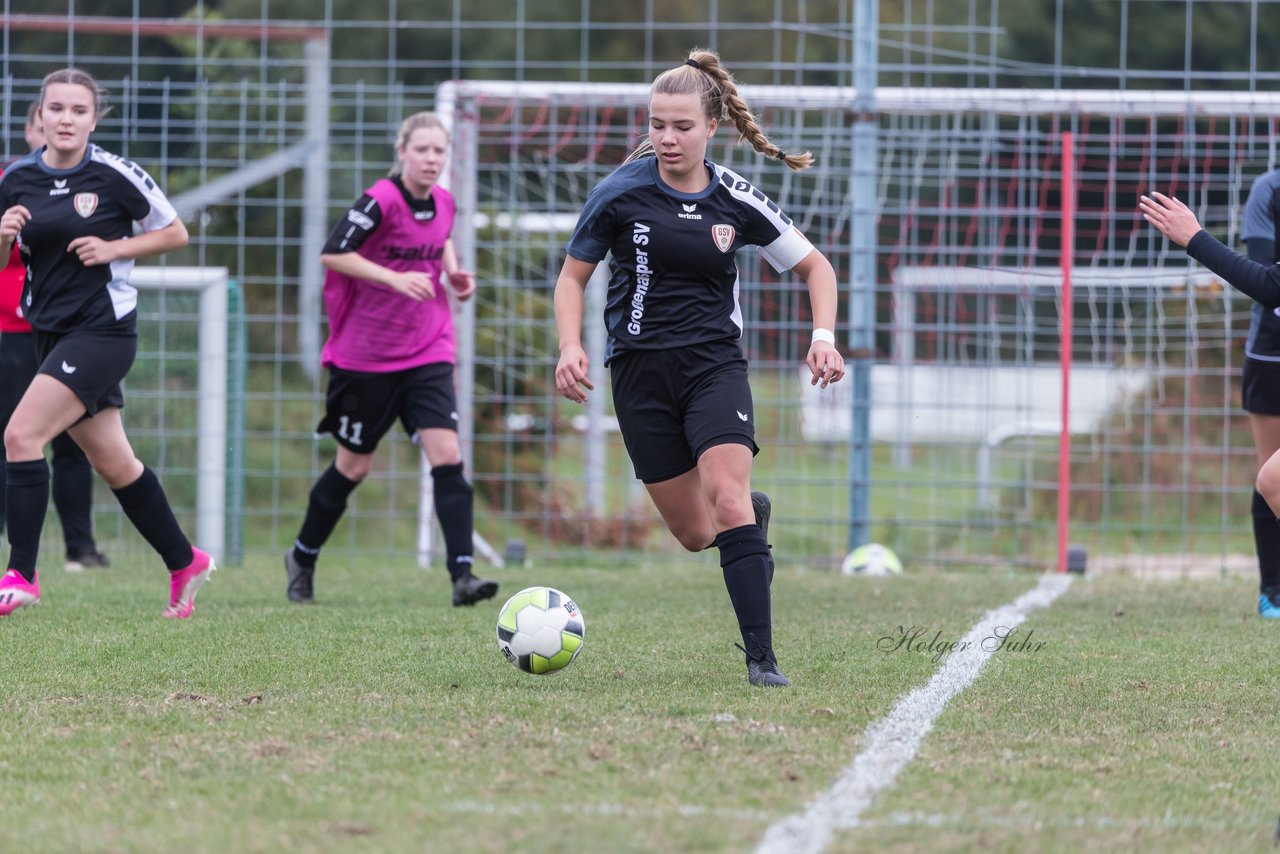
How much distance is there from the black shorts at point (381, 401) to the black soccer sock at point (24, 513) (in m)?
1.35

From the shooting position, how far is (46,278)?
645 cm

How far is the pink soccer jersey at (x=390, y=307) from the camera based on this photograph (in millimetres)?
7332

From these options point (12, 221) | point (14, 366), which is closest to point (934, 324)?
point (14, 366)

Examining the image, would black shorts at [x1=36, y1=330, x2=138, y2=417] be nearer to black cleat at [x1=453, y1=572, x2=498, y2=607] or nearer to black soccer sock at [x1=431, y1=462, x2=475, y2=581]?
black soccer sock at [x1=431, y1=462, x2=475, y2=581]

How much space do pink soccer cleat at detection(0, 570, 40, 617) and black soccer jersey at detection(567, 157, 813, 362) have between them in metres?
2.66

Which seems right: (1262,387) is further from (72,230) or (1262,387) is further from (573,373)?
(72,230)

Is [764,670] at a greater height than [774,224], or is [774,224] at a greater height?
[774,224]

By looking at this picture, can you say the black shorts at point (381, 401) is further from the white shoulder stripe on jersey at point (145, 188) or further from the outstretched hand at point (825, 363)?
the outstretched hand at point (825, 363)

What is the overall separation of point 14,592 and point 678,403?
A: 285 cm

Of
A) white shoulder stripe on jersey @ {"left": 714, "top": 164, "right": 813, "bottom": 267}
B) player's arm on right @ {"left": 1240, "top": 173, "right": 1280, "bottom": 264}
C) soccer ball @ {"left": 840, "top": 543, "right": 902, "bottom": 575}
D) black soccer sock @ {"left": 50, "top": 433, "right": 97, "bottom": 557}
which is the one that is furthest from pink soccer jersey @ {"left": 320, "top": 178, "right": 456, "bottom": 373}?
player's arm on right @ {"left": 1240, "top": 173, "right": 1280, "bottom": 264}

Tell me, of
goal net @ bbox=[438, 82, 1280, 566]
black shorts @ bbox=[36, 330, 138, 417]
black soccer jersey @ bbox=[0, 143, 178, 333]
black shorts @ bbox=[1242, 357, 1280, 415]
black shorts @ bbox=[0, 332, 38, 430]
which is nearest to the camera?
black shorts @ bbox=[36, 330, 138, 417]

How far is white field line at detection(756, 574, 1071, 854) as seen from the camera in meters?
3.18

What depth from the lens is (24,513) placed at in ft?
21.2

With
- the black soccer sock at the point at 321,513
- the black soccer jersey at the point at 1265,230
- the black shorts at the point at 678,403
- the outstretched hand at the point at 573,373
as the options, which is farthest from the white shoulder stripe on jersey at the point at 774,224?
the black soccer sock at the point at 321,513
